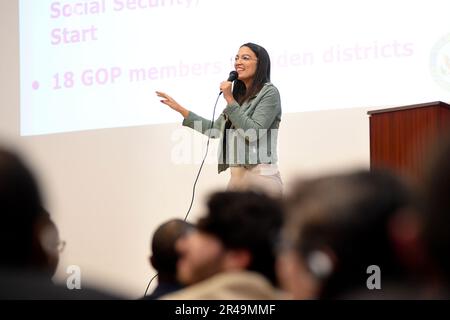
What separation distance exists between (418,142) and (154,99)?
1.92 metres

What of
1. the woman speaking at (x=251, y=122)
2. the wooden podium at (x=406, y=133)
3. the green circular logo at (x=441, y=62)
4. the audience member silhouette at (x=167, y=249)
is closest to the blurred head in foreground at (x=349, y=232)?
the audience member silhouette at (x=167, y=249)

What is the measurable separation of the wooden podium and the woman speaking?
62 centimetres

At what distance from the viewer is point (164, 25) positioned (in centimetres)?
479

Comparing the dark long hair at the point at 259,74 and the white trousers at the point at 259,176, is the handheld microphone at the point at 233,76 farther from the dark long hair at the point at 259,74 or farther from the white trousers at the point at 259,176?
the white trousers at the point at 259,176

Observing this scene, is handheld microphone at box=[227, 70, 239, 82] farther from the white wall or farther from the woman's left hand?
the white wall

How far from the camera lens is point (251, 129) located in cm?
388

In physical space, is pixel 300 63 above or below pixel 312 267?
above

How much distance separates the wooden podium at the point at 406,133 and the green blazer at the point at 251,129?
62cm

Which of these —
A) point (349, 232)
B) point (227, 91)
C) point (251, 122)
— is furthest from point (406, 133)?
point (349, 232)

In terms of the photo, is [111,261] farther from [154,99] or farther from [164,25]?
[164,25]

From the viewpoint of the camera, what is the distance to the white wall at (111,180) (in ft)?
15.8

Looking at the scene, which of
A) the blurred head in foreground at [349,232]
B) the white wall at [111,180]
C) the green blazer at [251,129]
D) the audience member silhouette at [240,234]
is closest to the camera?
the blurred head in foreground at [349,232]

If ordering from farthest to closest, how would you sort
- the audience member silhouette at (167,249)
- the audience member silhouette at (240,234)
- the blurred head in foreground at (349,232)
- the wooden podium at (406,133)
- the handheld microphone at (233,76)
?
1. the handheld microphone at (233,76)
2. the wooden podium at (406,133)
3. the audience member silhouette at (167,249)
4. the audience member silhouette at (240,234)
5. the blurred head in foreground at (349,232)
